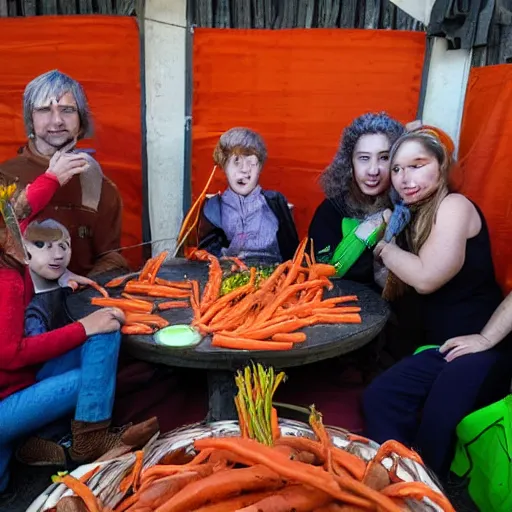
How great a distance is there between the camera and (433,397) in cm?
235

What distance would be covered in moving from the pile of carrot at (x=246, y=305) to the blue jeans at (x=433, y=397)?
1.35ft

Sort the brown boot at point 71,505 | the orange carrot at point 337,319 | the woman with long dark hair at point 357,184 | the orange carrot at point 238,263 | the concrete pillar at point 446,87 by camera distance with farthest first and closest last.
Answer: the concrete pillar at point 446,87
the woman with long dark hair at point 357,184
the orange carrot at point 238,263
the orange carrot at point 337,319
the brown boot at point 71,505

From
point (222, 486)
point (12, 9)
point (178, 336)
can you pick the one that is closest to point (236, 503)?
point (222, 486)

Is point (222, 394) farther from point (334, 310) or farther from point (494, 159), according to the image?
point (494, 159)

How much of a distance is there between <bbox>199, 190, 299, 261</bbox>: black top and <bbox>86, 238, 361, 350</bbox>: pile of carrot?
2.28 ft

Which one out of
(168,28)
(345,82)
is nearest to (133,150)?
(168,28)

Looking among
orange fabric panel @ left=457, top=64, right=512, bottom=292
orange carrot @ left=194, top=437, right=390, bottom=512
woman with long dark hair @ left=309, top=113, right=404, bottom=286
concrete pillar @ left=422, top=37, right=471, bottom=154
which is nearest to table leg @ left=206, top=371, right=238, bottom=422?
woman with long dark hair @ left=309, top=113, right=404, bottom=286

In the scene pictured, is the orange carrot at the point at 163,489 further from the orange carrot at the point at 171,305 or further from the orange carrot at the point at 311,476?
the orange carrot at the point at 171,305

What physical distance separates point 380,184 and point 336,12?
161 centimetres

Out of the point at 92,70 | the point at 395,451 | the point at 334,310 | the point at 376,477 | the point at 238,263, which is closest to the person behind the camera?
the point at 376,477

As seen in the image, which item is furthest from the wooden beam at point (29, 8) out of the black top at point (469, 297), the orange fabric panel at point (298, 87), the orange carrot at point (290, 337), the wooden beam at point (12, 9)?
the black top at point (469, 297)

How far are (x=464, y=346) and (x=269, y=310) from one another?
3.01 feet

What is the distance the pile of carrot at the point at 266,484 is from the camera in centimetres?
111

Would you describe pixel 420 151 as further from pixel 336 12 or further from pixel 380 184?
pixel 336 12
